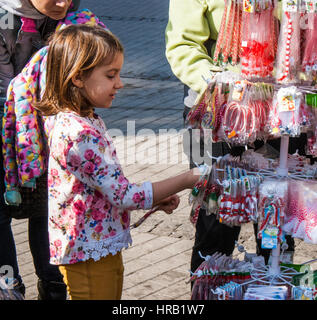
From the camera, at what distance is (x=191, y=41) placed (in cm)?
278

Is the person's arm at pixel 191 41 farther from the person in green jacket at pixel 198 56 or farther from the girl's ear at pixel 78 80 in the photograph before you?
the girl's ear at pixel 78 80

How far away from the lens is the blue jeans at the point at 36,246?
293cm

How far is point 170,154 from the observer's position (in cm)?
530

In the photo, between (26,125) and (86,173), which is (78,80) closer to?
(86,173)

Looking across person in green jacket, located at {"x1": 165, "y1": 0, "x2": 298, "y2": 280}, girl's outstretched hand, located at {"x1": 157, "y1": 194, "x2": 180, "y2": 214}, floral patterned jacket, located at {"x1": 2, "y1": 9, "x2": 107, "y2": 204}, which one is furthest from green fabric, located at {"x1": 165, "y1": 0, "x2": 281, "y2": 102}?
girl's outstretched hand, located at {"x1": 157, "y1": 194, "x2": 180, "y2": 214}

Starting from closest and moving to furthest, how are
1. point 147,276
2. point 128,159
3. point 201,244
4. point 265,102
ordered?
point 265,102 → point 201,244 → point 147,276 → point 128,159

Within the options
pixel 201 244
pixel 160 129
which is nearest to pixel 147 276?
pixel 201 244

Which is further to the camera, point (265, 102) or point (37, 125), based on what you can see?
point (37, 125)

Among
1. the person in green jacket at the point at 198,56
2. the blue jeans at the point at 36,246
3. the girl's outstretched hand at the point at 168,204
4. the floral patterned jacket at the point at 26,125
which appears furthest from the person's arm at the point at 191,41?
the blue jeans at the point at 36,246

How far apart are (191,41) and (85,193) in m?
0.84

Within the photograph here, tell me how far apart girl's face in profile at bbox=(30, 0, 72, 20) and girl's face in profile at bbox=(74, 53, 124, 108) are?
1.60 feet

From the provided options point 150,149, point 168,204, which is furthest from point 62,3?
point 150,149
